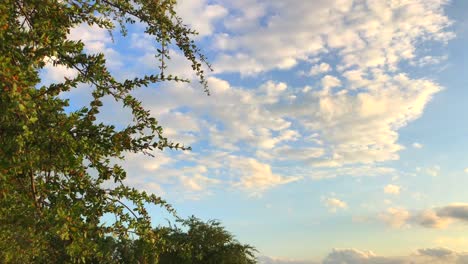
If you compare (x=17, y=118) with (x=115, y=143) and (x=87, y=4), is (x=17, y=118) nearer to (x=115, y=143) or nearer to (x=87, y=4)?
(x=115, y=143)

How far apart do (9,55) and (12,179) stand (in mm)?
1470

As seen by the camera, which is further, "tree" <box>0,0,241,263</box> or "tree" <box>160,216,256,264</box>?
"tree" <box>160,216,256,264</box>

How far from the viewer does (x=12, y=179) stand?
477cm

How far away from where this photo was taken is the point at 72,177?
4.99 meters

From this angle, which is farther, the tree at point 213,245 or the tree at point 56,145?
the tree at point 213,245

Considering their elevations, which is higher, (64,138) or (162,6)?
(162,6)

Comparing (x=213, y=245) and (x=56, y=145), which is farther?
(x=213, y=245)

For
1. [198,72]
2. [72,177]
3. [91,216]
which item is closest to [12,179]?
[72,177]

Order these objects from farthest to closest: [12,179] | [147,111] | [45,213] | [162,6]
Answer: [162,6] → [147,111] → [12,179] → [45,213]

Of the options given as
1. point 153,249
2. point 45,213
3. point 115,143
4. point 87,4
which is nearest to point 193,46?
point 87,4

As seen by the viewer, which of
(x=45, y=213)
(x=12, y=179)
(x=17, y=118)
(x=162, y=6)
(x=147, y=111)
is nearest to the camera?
(x=17, y=118)

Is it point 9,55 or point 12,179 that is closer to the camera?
point 9,55

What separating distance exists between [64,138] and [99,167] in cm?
100

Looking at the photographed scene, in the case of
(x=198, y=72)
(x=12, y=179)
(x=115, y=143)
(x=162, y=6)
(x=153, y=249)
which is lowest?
(x=153, y=249)
